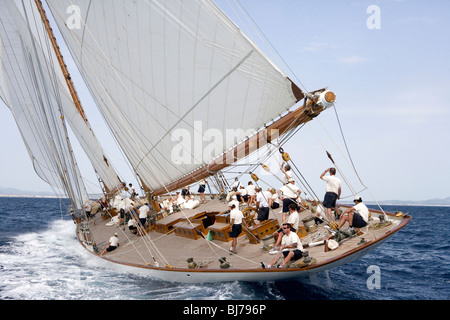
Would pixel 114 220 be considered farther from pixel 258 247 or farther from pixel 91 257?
pixel 258 247

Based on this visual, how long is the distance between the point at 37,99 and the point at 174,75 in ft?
38.5

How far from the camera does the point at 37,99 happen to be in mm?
18531

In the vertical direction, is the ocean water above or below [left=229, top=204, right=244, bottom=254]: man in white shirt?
below

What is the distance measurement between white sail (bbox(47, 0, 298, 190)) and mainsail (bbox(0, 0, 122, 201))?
3.34 m

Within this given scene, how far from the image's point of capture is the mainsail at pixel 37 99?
666 inches

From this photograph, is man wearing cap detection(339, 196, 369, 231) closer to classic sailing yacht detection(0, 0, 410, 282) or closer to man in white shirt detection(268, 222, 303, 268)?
classic sailing yacht detection(0, 0, 410, 282)

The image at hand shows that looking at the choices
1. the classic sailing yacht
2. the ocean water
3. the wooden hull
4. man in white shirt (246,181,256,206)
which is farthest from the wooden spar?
man in white shirt (246,181,256,206)

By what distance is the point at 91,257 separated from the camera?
1445 cm

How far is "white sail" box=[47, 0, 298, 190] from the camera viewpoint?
9.42 m

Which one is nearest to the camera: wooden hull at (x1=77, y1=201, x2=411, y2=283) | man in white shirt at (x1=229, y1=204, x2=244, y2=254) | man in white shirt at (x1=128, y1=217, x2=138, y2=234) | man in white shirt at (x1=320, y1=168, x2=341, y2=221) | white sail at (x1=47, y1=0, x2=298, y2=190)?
wooden hull at (x1=77, y1=201, x2=411, y2=283)

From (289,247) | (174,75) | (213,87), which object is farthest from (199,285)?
(174,75)

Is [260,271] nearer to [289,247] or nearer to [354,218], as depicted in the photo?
[289,247]
